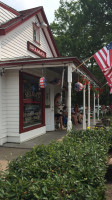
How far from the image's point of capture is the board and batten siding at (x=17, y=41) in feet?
27.0

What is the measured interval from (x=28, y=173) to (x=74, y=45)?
27.5 metres

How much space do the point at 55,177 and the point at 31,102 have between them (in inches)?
255

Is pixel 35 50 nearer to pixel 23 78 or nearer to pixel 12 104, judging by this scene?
pixel 23 78

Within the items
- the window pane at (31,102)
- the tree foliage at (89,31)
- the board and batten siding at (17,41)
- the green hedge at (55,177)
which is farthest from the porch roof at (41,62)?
the tree foliage at (89,31)

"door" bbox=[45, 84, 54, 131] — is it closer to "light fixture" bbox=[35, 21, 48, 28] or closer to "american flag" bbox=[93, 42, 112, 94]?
"light fixture" bbox=[35, 21, 48, 28]

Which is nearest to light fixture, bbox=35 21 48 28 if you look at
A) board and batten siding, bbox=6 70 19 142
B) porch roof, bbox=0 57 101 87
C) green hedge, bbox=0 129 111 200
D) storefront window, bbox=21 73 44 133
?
storefront window, bbox=21 73 44 133

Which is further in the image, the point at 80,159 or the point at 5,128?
the point at 5,128

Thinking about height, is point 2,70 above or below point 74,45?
below

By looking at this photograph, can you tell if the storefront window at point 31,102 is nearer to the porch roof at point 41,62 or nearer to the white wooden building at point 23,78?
the white wooden building at point 23,78

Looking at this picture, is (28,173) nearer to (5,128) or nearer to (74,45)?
(5,128)

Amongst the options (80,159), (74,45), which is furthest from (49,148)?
(74,45)

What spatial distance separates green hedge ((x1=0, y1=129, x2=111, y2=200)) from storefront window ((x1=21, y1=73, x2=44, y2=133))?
15.4 feet

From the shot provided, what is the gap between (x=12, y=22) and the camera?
885 centimetres

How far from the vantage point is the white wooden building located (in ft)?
23.6
